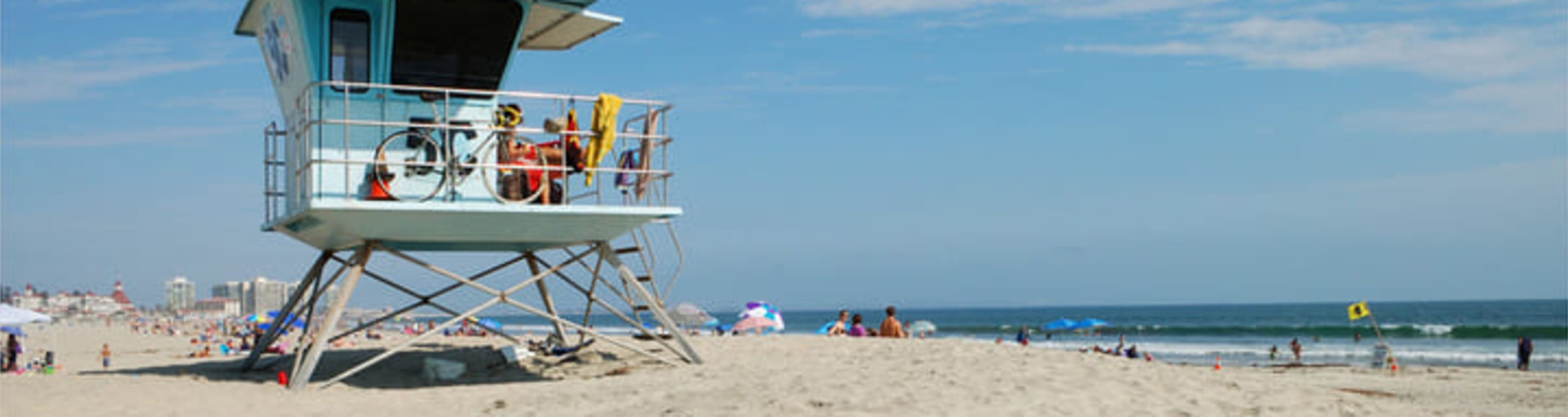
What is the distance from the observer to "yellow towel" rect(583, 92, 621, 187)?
12.0 metres

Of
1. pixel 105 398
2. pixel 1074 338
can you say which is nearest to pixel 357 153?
pixel 105 398

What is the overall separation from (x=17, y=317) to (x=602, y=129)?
18524 millimetres

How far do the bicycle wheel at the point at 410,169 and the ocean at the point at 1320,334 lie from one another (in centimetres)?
663

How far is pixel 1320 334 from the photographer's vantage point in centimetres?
7456

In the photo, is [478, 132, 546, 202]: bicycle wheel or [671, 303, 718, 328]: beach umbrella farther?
[671, 303, 718, 328]: beach umbrella

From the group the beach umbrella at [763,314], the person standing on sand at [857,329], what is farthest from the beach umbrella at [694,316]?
the person standing on sand at [857,329]

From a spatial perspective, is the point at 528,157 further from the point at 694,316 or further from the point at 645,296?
the point at 694,316

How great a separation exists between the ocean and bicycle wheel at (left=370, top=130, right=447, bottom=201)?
663cm

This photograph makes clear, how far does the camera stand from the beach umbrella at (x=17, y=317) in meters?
24.3

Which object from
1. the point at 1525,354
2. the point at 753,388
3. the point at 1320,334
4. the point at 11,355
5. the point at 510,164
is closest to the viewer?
the point at 753,388

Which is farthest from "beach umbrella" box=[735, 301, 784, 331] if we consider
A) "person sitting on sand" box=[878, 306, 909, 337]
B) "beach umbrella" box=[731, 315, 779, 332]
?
"person sitting on sand" box=[878, 306, 909, 337]

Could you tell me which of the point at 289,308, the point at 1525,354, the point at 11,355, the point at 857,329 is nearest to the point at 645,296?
the point at 289,308

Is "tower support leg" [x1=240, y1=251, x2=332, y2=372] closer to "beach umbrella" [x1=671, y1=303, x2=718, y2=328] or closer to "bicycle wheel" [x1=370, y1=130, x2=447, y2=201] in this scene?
"bicycle wheel" [x1=370, y1=130, x2=447, y2=201]

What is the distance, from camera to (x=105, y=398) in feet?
37.1
